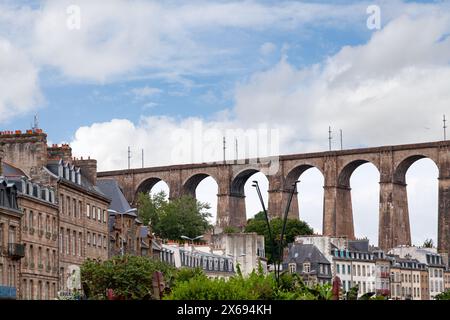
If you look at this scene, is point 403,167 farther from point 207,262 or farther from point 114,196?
point 114,196

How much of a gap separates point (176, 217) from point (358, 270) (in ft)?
80.4

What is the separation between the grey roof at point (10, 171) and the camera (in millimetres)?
60222

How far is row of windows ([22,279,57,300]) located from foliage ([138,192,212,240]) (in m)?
70.9

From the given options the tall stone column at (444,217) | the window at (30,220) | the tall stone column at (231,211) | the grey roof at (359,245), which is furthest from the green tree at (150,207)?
the window at (30,220)

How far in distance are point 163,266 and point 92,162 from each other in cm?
1211

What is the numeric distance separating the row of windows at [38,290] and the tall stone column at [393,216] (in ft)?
282

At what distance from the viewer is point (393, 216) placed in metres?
144

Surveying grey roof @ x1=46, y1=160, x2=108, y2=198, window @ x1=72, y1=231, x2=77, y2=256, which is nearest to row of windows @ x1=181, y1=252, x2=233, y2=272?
grey roof @ x1=46, y1=160, x2=108, y2=198

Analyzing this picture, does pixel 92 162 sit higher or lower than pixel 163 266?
higher

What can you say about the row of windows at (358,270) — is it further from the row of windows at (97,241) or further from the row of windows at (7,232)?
the row of windows at (7,232)

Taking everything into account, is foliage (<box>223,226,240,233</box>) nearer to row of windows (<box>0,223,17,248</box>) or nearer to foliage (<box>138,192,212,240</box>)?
foliage (<box>138,192,212,240</box>)

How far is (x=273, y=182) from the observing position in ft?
516
